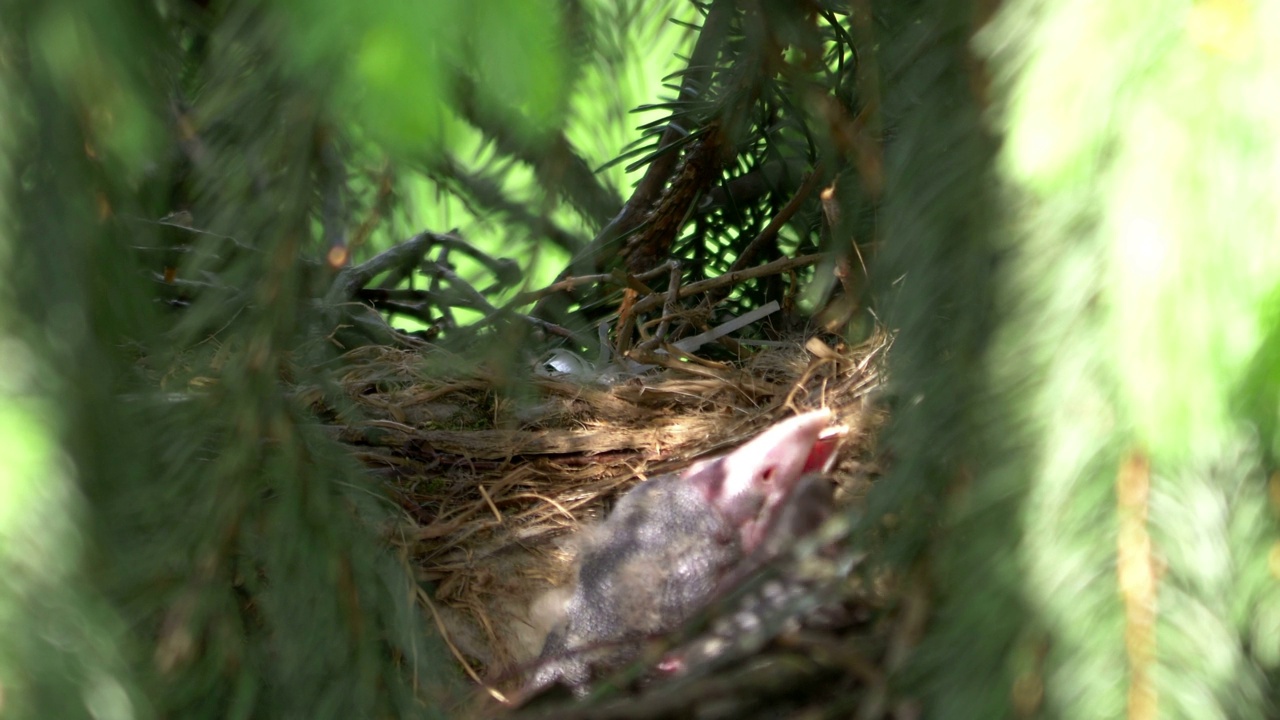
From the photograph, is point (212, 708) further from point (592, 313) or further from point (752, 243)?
point (592, 313)

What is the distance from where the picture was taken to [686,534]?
1283 mm

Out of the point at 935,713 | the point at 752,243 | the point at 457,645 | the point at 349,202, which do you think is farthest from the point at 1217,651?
the point at 752,243

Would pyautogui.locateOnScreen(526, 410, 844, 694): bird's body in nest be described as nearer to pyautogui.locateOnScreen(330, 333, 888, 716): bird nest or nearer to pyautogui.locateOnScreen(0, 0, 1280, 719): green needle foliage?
pyautogui.locateOnScreen(330, 333, 888, 716): bird nest

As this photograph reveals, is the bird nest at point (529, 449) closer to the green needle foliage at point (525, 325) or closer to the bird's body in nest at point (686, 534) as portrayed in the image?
the bird's body in nest at point (686, 534)

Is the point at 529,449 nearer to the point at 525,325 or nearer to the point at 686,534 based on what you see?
the point at 686,534

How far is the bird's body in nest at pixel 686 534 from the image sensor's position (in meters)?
1.25

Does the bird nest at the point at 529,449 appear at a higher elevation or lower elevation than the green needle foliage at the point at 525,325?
lower

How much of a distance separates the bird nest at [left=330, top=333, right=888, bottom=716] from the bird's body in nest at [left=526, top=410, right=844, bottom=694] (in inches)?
2.2

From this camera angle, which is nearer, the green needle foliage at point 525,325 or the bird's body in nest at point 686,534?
the green needle foliage at point 525,325

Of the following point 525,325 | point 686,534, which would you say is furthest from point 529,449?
point 525,325

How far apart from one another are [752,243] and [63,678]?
1.44 metres

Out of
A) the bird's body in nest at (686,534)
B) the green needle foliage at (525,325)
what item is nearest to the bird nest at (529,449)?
the bird's body in nest at (686,534)

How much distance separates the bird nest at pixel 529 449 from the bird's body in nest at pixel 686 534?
0.18 ft

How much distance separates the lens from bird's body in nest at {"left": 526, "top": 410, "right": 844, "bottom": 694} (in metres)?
1.25
